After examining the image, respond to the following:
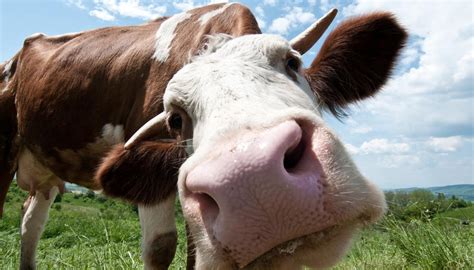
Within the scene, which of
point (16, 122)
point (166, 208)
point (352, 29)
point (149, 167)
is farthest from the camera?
point (16, 122)

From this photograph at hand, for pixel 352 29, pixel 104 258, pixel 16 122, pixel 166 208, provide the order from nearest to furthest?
pixel 352 29 → pixel 166 208 → pixel 104 258 → pixel 16 122

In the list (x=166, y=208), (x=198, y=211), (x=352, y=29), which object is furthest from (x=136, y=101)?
(x=198, y=211)

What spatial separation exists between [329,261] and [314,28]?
7.47 feet

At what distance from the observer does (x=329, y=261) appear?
1.98 meters

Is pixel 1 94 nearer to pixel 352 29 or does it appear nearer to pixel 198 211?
pixel 352 29

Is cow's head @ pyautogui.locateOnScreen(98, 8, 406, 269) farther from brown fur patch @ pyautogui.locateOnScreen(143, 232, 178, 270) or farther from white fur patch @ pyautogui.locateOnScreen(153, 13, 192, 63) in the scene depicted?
brown fur patch @ pyautogui.locateOnScreen(143, 232, 178, 270)

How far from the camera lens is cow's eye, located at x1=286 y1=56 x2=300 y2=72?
10.1ft

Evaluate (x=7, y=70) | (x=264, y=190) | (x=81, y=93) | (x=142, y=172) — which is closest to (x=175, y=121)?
(x=142, y=172)

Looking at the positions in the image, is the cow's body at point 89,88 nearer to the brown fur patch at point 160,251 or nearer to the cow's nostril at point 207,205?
the brown fur patch at point 160,251

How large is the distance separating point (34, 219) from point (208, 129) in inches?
233

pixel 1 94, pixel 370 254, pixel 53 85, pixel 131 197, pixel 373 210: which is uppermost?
pixel 373 210

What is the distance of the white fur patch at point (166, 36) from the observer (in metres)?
4.26

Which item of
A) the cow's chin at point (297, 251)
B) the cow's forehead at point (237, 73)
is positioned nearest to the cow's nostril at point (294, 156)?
the cow's chin at point (297, 251)

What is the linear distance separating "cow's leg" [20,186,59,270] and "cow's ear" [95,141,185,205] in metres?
4.02
